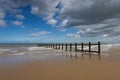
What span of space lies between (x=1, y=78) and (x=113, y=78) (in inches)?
202

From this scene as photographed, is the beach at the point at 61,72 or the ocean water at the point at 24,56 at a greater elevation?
the ocean water at the point at 24,56

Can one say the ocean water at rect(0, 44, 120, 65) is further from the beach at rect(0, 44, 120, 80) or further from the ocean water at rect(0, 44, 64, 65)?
the beach at rect(0, 44, 120, 80)

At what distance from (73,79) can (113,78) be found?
1.79m

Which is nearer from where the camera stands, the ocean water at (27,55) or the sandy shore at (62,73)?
the sandy shore at (62,73)

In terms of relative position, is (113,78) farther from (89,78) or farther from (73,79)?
(73,79)

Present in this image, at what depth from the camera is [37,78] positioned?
702cm

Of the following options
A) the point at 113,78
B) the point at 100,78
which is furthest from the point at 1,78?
the point at 113,78

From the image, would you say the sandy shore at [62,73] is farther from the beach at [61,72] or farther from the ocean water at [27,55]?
the ocean water at [27,55]

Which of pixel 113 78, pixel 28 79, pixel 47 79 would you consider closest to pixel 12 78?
pixel 28 79

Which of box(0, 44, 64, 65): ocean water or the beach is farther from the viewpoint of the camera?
box(0, 44, 64, 65): ocean water

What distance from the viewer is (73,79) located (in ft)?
22.1

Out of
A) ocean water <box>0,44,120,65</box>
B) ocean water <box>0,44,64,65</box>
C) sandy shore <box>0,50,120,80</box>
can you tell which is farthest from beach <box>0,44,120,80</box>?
ocean water <box>0,44,120,65</box>

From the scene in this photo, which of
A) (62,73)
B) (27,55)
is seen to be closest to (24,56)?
(27,55)

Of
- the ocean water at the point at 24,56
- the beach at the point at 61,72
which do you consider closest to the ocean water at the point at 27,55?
the ocean water at the point at 24,56
